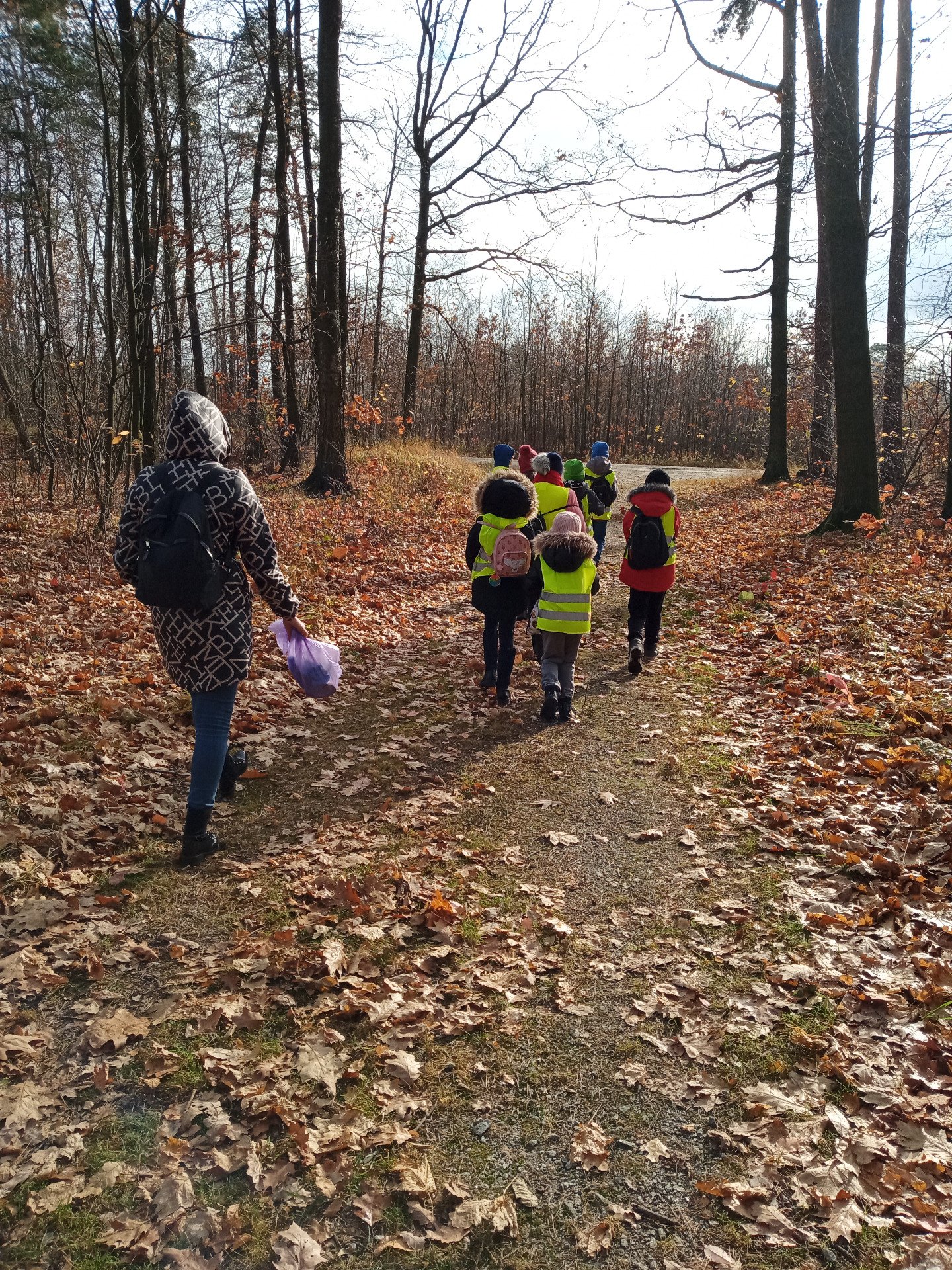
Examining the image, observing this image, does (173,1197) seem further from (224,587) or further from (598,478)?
(598,478)

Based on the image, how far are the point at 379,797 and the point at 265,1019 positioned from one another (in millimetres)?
2122

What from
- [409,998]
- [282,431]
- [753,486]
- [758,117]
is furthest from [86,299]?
[753,486]

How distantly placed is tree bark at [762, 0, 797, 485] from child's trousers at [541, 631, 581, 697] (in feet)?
52.2

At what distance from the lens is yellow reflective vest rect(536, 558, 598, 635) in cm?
641

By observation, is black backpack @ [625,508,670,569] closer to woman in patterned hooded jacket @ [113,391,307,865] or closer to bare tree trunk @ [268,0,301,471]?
woman in patterned hooded jacket @ [113,391,307,865]

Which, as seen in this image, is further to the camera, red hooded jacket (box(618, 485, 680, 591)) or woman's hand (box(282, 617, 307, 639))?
red hooded jacket (box(618, 485, 680, 591))

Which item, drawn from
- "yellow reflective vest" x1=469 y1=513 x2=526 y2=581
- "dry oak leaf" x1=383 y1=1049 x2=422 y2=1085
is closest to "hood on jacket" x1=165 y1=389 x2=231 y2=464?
"dry oak leaf" x1=383 y1=1049 x2=422 y2=1085

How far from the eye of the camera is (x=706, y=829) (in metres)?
4.86

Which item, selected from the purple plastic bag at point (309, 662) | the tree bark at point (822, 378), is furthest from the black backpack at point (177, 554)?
the tree bark at point (822, 378)

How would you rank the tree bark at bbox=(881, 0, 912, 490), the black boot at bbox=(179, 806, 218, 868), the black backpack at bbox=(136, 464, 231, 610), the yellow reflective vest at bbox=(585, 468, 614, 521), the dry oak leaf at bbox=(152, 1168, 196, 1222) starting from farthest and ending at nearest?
1. the tree bark at bbox=(881, 0, 912, 490)
2. the yellow reflective vest at bbox=(585, 468, 614, 521)
3. the black boot at bbox=(179, 806, 218, 868)
4. the black backpack at bbox=(136, 464, 231, 610)
5. the dry oak leaf at bbox=(152, 1168, 196, 1222)

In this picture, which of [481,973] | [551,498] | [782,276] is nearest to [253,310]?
[782,276]

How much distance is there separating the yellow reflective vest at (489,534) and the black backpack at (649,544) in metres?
1.49

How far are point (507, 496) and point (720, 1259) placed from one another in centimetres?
532

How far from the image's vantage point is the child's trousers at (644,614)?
26.0 feet
